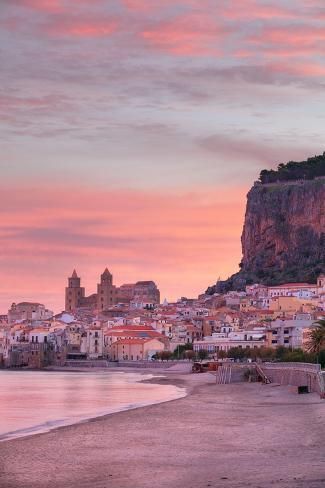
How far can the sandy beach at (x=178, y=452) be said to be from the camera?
Answer: 73.3ft

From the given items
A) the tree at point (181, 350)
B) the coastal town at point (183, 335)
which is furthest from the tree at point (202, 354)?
the tree at point (181, 350)

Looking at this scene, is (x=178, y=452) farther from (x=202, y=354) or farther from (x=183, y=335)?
(x=183, y=335)

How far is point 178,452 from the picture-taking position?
91.5 ft

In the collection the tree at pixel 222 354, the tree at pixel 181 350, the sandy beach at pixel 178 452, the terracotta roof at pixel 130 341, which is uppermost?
the terracotta roof at pixel 130 341

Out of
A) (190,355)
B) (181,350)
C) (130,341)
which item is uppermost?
(130,341)

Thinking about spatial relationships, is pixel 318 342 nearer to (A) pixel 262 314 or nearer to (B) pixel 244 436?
(B) pixel 244 436

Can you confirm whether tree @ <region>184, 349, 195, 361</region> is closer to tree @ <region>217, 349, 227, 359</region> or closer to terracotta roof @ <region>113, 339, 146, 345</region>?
tree @ <region>217, 349, 227, 359</region>

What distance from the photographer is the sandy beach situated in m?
22.3

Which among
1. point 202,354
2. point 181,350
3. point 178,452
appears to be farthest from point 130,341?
point 178,452

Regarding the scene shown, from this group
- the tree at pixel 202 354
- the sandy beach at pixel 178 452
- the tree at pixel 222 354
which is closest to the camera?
the sandy beach at pixel 178 452

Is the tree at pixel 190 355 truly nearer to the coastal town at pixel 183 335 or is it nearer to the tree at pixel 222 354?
the coastal town at pixel 183 335

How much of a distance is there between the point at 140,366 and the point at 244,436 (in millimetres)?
125089

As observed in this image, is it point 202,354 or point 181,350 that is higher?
point 181,350

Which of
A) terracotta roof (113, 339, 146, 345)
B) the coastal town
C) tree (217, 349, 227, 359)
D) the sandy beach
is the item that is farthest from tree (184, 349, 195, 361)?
the sandy beach
